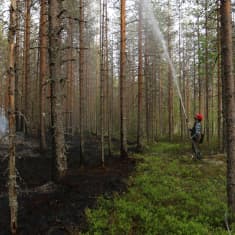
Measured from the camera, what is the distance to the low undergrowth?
18.3 ft

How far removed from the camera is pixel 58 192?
26.1 ft

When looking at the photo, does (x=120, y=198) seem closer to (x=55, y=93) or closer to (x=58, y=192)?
(x=58, y=192)

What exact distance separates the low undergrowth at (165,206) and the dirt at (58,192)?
453mm

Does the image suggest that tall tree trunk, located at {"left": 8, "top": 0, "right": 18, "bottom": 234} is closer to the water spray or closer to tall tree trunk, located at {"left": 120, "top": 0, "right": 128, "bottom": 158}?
tall tree trunk, located at {"left": 120, "top": 0, "right": 128, "bottom": 158}

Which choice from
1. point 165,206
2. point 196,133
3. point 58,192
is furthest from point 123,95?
point 165,206

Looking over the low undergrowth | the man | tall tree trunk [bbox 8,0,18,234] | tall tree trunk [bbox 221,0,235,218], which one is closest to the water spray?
the man

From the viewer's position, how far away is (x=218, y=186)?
884cm

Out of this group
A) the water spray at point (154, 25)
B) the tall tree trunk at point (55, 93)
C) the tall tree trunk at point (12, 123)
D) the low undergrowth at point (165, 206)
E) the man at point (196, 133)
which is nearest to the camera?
the tall tree trunk at point (12, 123)

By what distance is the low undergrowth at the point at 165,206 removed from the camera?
18.3 feet

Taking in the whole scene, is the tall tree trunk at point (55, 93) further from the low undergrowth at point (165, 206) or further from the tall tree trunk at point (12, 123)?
the tall tree trunk at point (12, 123)

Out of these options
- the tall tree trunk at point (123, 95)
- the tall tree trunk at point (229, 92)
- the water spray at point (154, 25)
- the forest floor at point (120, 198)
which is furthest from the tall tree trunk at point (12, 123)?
the water spray at point (154, 25)

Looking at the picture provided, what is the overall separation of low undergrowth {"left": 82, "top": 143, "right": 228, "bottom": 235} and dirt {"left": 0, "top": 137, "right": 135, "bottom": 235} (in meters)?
0.45

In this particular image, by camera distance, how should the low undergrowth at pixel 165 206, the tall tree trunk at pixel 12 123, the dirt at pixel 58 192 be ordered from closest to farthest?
the tall tree trunk at pixel 12 123 < the low undergrowth at pixel 165 206 < the dirt at pixel 58 192

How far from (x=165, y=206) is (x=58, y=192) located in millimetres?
3253
